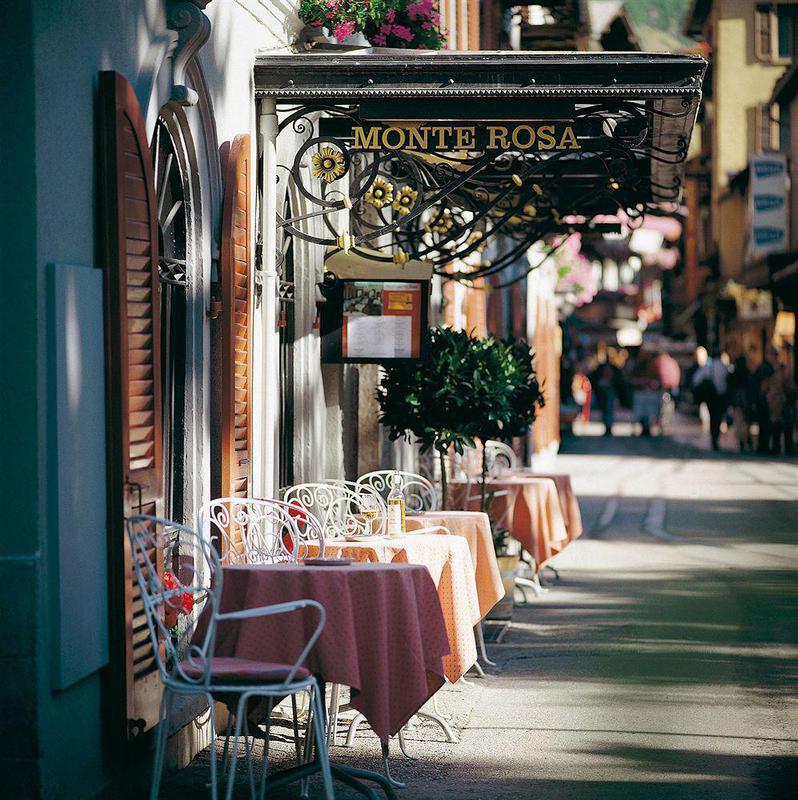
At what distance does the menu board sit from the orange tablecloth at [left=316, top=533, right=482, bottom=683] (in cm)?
253

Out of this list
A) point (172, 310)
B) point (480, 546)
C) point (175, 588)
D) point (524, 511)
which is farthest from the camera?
point (524, 511)

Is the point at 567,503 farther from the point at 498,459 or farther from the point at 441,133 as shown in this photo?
the point at 441,133

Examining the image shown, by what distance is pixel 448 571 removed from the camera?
845 centimetres

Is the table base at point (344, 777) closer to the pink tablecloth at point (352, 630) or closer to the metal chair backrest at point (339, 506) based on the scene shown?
the pink tablecloth at point (352, 630)

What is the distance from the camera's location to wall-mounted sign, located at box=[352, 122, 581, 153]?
964cm

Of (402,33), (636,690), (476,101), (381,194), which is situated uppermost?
(402,33)

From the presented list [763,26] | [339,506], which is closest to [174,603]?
[339,506]

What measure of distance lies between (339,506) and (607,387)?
3264 cm

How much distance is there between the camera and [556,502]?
13.7 metres

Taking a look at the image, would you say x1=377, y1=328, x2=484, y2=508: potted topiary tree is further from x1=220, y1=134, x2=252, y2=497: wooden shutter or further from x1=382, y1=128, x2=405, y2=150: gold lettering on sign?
x1=220, y1=134, x2=252, y2=497: wooden shutter

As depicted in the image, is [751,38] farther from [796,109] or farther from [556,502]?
[556,502]

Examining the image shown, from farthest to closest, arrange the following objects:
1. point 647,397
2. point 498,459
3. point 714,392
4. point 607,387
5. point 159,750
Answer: point 607,387, point 647,397, point 714,392, point 498,459, point 159,750

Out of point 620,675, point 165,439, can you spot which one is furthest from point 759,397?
point 165,439

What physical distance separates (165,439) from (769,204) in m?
34.5
